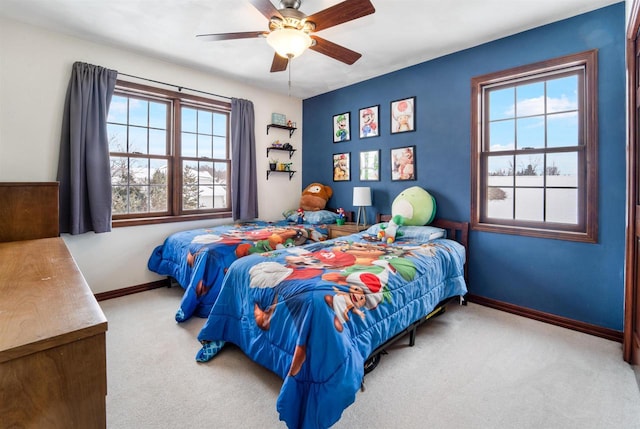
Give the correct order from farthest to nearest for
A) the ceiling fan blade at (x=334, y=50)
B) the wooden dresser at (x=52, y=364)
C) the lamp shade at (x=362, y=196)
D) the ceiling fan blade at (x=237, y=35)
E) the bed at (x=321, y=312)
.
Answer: the lamp shade at (x=362, y=196), the ceiling fan blade at (x=334, y=50), the ceiling fan blade at (x=237, y=35), the bed at (x=321, y=312), the wooden dresser at (x=52, y=364)

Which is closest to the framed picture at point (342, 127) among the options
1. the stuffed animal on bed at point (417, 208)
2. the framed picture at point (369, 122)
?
the framed picture at point (369, 122)

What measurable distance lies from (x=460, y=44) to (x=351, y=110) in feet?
5.24

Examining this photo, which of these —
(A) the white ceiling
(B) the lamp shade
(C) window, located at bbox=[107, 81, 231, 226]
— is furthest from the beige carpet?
(A) the white ceiling

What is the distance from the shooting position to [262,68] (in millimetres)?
3820

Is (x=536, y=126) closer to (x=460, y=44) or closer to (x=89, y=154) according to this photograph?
(x=460, y=44)

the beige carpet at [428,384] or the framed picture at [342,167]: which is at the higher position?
the framed picture at [342,167]

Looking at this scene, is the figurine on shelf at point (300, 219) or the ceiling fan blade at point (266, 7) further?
the figurine on shelf at point (300, 219)

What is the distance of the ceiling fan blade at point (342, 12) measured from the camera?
191 cm

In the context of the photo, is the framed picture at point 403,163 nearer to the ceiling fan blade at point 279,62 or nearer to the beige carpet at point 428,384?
the ceiling fan blade at point 279,62

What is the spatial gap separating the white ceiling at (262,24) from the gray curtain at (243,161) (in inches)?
→ 28.1

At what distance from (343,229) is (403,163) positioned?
44.4 inches

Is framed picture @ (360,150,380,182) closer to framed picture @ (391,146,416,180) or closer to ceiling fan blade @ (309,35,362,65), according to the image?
framed picture @ (391,146,416,180)

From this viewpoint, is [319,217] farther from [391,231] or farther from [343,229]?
[391,231]

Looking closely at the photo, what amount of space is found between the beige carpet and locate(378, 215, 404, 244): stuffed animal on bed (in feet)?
2.94
